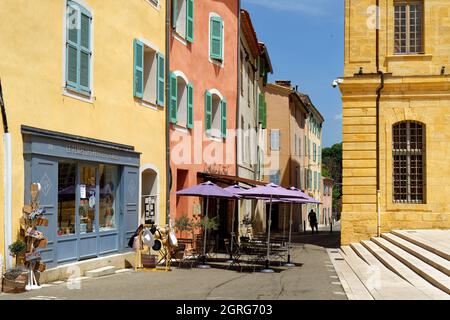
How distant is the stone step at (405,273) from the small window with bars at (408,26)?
701 centimetres

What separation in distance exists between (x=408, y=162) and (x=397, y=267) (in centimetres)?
882

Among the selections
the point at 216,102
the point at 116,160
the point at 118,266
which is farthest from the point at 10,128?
the point at 216,102

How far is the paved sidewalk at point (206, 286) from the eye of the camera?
10.8 meters

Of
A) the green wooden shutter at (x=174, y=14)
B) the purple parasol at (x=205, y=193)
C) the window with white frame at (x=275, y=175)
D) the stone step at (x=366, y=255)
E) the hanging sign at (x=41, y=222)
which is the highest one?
the green wooden shutter at (x=174, y=14)

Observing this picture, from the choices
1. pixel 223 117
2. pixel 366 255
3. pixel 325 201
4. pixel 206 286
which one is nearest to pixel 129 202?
pixel 206 286

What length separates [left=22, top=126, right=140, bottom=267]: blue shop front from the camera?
12.0 meters

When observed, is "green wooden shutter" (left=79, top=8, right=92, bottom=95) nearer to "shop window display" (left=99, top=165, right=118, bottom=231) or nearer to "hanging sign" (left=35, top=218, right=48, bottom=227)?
"shop window display" (left=99, top=165, right=118, bottom=231)

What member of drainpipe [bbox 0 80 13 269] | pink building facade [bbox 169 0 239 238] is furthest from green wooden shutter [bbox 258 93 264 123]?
drainpipe [bbox 0 80 13 269]

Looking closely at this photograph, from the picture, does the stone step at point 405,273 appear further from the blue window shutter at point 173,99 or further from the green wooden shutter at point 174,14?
the green wooden shutter at point 174,14

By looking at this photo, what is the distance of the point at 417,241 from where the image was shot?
17.0 metres

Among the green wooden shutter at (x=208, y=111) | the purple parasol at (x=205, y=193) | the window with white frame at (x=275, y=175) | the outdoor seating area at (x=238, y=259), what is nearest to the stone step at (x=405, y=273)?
the outdoor seating area at (x=238, y=259)

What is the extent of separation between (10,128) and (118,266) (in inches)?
193

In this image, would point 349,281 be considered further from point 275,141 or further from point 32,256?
point 275,141
